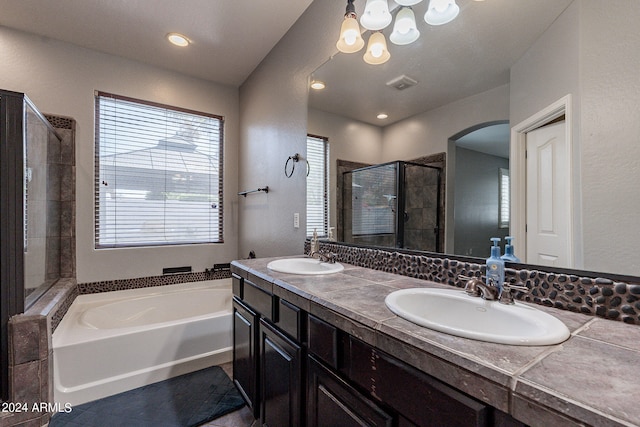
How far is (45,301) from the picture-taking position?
6.10 ft

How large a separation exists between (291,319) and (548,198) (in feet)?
3.31

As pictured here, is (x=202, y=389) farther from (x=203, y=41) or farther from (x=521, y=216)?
(x=203, y=41)

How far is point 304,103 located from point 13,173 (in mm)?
1744

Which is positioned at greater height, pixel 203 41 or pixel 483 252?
pixel 203 41

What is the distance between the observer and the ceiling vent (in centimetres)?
142

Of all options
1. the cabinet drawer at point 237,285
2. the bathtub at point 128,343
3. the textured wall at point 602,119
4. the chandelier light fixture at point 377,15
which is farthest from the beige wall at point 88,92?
the textured wall at point 602,119

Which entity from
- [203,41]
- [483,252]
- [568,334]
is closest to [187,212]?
[203,41]

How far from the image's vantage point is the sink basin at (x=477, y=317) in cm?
63

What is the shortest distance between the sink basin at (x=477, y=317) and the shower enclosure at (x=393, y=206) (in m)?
0.34

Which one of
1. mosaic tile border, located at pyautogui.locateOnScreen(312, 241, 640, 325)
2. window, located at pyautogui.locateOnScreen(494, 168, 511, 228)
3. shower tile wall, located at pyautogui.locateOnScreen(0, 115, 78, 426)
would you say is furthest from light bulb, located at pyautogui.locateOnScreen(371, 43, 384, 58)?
shower tile wall, located at pyautogui.locateOnScreen(0, 115, 78, 426)

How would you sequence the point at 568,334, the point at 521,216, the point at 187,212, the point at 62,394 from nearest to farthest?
the point at 568,334, the point at 521,216, the point at 62,394, the point at 187,212

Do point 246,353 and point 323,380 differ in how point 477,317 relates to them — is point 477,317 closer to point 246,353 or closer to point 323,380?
point 323,380

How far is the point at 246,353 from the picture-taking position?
1.57m

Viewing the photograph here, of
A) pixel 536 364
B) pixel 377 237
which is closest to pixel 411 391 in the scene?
pixel 536 364
